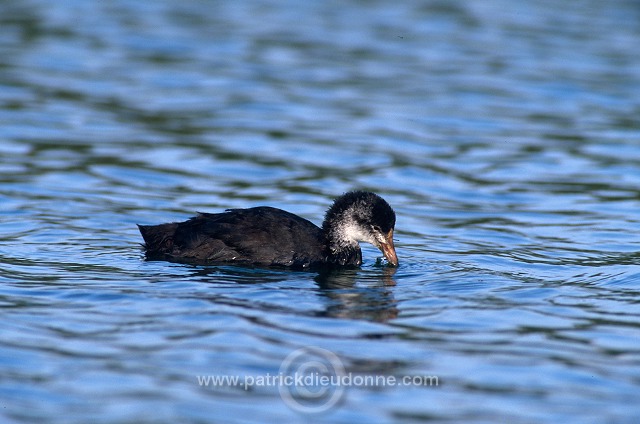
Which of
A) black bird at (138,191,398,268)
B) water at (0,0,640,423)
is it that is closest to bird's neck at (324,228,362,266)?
black bird at (138,191,398,268)

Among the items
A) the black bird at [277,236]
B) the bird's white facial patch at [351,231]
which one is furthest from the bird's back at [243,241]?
the bird's white facial patch at [351,231]

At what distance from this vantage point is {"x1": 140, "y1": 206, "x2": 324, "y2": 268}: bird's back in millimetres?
10516

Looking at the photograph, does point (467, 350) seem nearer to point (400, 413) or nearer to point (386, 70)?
point (400, 413)

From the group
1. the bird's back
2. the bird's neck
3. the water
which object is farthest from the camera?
the bird's neck

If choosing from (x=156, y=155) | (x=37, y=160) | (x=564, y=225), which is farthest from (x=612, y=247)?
(x=37, y=160)

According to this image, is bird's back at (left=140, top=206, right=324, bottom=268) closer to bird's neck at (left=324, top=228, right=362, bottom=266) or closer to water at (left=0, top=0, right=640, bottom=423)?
bird's neck at (left=324, top=228, right=362, bottom=266)

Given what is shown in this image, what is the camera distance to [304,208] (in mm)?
13930

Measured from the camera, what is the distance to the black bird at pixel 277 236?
34.6 ft

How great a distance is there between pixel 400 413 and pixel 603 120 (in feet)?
43.2

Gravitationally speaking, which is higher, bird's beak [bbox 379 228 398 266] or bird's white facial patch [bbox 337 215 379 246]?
bird's white facial patch [bbox 337 215 379 246]

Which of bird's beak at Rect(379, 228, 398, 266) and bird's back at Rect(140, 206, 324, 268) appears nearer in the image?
bird's back at Rect(140, 206, 324, 268)

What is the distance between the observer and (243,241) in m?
10.5

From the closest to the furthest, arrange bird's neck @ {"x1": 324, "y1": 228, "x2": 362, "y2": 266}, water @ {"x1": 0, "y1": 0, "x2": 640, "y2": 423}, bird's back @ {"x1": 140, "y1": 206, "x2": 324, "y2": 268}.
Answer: water @ {"x1": 0, "y1": 0, "x2": 640, "y2": 423} < bird's back @ {"x1": 140, "y1": 206, "x2": 324, "y2": 268} < bird's neck @ {"x1": 324, "y1": 228, "x2": 362, "y2": 266}

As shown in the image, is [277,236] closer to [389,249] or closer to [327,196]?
[389,249]
